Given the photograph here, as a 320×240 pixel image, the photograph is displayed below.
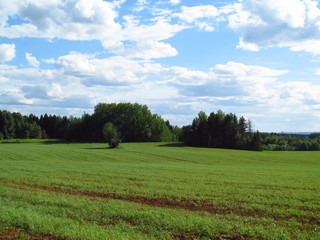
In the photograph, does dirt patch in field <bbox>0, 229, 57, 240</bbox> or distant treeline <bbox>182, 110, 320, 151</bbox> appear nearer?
dirt patch in field <bbox>0, 229, 57, 240</bbox>

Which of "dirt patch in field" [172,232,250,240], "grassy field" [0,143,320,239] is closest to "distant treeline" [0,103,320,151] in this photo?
"grassy field" [0,143,320,239]

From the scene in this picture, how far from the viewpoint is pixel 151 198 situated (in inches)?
767

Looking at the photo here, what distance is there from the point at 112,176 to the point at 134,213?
638 inches

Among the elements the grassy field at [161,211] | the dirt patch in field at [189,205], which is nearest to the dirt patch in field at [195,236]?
the grassy field at [161,211]

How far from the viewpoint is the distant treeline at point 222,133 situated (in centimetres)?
11175

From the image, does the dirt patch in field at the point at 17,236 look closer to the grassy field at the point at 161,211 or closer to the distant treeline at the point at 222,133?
the grassy field at the point at 161,211

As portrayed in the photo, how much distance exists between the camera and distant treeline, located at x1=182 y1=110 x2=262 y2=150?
112 meters

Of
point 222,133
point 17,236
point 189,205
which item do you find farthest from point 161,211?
point 222,133

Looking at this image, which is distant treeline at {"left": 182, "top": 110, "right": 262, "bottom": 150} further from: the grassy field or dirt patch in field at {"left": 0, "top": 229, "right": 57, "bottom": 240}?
dirt patch in field at {"left": 0, "top": 229, "right": 57, "bottom": 240}

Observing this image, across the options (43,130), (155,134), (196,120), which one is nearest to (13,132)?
(43,130)

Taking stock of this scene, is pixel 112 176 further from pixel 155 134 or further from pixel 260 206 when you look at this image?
pixel 155 134

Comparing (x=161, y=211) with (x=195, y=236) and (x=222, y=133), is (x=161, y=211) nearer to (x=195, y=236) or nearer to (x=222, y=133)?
(x=195, y=236)

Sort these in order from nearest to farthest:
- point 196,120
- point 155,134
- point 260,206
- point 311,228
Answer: point 311,228 < point 260,206 < point 196,120 < point 155,134

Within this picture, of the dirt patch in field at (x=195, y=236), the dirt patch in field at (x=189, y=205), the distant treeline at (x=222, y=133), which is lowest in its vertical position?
the dirt patch in field at (x=189, y=205)
